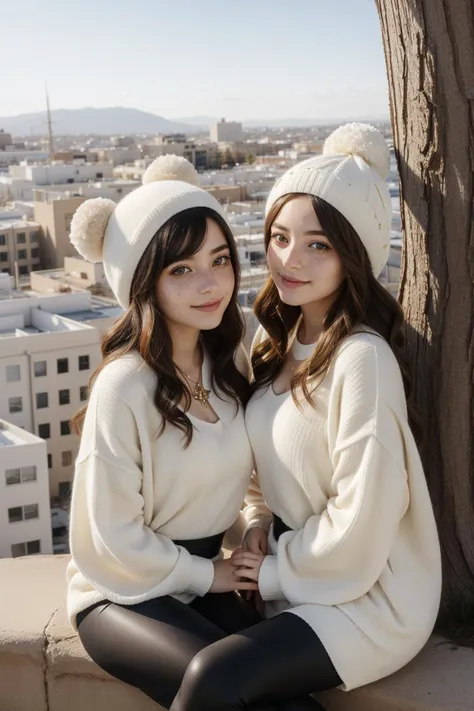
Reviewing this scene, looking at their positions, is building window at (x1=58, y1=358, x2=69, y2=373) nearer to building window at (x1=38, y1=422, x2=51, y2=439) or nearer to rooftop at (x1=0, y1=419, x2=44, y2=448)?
building window at (x1=38, y1=422, x2=51, y2=439)

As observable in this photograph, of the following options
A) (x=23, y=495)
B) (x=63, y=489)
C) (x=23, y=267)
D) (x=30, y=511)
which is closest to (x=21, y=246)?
(x=23, y=267)

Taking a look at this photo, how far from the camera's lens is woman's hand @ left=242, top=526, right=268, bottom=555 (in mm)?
2078

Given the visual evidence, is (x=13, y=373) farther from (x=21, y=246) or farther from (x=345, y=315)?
(x=345, y=315)

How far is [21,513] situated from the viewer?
42.7 feet

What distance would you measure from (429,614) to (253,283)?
50.1 ft

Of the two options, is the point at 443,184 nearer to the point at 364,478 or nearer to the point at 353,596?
the point at 364,478

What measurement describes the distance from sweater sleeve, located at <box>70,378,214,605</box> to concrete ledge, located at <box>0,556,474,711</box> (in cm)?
27

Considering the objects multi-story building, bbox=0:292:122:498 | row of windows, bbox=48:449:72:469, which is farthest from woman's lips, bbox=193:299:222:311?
row of windows, bbox=48:449:72:469

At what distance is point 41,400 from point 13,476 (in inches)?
168

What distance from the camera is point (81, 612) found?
1982mm

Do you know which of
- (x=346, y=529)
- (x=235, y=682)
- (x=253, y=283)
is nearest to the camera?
(x=235, y=682)

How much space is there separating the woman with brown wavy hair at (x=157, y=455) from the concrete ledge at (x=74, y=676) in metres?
0.17

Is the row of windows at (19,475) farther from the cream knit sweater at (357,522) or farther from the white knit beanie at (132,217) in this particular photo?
the cream knit sweater at (357,522)

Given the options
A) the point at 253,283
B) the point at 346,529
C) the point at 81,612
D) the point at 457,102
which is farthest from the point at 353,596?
the point at 253,283
